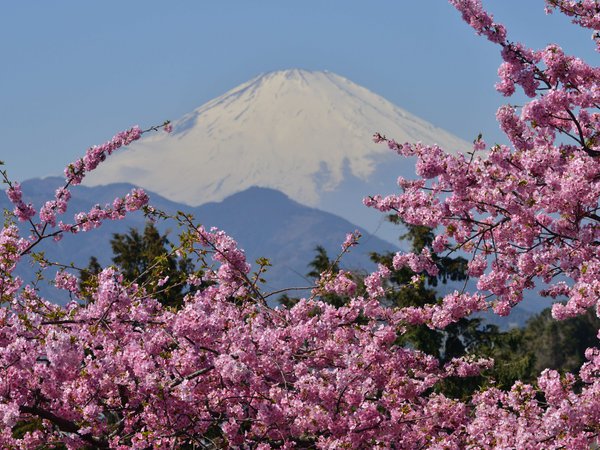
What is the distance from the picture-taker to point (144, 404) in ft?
28.4

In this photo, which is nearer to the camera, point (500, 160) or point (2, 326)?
point (2, 326)

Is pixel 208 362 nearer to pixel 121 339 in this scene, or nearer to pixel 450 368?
pixel 121 339

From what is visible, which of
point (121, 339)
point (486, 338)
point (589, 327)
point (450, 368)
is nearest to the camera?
point (121, 339)

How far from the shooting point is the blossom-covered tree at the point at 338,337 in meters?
8.47

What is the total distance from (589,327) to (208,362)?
73.4 metres

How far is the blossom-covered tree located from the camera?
847cm

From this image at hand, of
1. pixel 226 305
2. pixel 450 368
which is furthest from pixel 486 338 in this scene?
pixel 226 305

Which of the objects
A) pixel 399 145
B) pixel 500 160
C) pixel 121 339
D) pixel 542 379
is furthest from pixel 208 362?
pixel 399 145

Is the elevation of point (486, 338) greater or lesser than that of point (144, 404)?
greater

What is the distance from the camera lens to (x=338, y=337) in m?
10.5

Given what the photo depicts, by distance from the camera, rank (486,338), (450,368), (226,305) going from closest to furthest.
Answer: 1. (226,305)
2. (450,368)
3. (486,338)

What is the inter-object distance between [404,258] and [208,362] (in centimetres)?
426

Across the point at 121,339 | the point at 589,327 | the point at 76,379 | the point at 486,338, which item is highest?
the point at 589,327

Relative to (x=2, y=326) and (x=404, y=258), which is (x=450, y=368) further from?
(x=2, y=326)
